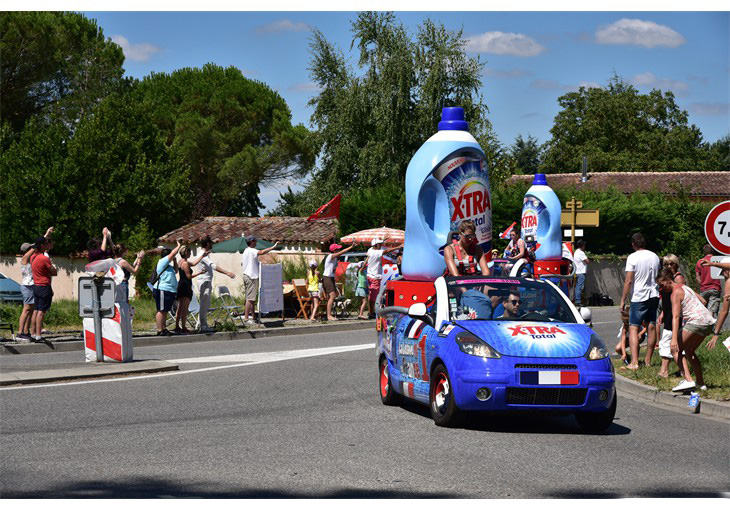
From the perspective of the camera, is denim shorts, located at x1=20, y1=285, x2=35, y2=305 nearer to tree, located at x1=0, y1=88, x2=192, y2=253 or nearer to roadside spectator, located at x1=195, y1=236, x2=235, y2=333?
roadside spectator, located at x1=195, y1=236, x2=235, y2=333

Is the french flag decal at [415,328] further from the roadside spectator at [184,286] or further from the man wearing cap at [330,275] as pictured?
the man wearing cap at [330,275]

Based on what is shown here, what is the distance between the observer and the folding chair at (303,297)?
26641 millimetres

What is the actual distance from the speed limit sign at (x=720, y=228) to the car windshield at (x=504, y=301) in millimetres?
2787

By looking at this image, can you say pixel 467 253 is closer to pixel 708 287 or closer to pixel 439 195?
pixel 439 195

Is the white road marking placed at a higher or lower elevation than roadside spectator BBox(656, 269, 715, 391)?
lower

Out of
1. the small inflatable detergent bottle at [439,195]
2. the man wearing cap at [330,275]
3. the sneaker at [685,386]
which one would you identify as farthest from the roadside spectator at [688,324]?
the man wearing cap at [330,275]

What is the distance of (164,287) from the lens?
2086 cm

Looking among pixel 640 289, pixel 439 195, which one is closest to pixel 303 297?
pixel 439 195

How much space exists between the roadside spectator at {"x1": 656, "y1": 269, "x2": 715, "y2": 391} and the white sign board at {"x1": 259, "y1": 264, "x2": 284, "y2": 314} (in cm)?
1305

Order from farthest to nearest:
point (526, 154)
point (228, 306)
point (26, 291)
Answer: point (526, 154) < point (228, 306) < point (26, 291)

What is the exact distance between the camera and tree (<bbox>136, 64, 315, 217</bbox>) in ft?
201

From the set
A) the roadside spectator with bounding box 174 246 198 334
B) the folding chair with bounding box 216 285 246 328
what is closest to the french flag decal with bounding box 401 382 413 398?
the roadside spectator with bounding box 174 246 198 334

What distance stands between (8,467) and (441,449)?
11.1 feet

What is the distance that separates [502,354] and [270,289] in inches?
600
